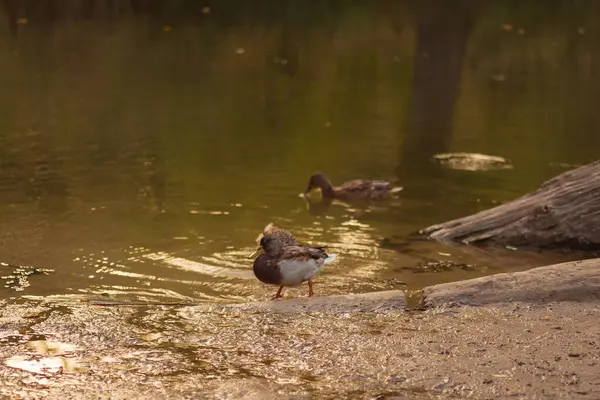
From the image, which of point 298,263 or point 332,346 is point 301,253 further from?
point 332,346

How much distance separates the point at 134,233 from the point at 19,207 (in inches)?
61.5

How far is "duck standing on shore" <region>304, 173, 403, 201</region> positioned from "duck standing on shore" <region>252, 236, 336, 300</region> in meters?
4.12

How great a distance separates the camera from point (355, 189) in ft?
38.8

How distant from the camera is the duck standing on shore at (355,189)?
11.7 m

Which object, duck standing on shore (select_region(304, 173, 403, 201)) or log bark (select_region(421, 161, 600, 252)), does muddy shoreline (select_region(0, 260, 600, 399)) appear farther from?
duck standing on shore (select_region(304, 173, 403, 201))

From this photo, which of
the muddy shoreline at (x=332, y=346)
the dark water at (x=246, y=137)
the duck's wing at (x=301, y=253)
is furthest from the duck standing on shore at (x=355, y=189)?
the muddy shoreline at (x=332, y=346)

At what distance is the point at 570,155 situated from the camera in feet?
47.2

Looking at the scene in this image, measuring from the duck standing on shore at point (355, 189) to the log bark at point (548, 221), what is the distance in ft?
5.40

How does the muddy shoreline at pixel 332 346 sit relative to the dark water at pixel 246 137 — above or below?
above

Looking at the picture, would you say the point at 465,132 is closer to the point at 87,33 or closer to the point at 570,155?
the point at 570,155

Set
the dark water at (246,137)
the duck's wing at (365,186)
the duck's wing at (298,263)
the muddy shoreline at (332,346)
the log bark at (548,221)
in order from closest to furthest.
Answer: the muddy shoreline at (332,346) → the duck's wing at (298,263) → the dark water at (246,137) → the log bark at (548,221) → the duck's wing at (365,186)

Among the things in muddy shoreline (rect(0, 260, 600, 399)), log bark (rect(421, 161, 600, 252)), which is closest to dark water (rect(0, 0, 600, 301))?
log bark (rect(421, 161, 600, 252))

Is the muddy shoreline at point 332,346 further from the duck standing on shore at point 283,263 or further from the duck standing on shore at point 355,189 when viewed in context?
the duck standing on shore at point 355,189

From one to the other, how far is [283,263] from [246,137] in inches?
309
